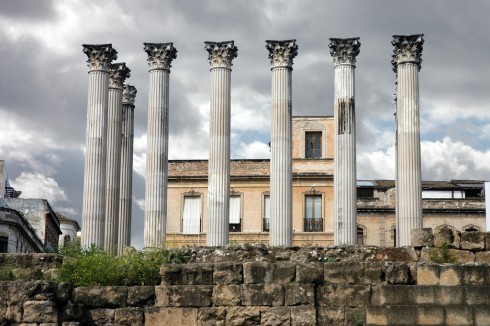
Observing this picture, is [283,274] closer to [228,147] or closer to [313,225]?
[228,147]

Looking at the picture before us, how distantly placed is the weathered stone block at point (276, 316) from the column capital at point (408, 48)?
23.3 metres

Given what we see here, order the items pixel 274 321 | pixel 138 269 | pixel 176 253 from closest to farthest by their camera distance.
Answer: pixel 274 321, pixel 138 269, pixel 176 253

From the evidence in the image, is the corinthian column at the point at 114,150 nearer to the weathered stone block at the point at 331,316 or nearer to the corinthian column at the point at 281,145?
the corinthian column at the point at 281,145

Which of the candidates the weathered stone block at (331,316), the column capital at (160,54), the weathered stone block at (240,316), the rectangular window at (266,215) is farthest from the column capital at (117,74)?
the weathered stone block at (331,316)

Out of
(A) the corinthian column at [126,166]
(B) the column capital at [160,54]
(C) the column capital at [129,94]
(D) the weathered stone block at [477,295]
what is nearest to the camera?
(D) the weathered stone block at [477,295]

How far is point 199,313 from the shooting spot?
2236 centimetres

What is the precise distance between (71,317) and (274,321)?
4380mm

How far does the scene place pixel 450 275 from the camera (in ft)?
67.9

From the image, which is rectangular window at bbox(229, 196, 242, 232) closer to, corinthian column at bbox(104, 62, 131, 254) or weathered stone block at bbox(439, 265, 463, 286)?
corinthian column at bbox(104, 62, 131, 254)

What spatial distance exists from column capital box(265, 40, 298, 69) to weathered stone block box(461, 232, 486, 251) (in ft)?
71.6

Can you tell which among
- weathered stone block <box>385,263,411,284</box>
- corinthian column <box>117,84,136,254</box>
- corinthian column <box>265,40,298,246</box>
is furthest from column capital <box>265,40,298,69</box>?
weathered stone block <box>385,263,411,284</box>

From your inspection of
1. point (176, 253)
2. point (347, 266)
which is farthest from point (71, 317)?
point (347, 266)

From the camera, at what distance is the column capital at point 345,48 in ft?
143

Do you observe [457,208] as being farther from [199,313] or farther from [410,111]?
[199,313]
